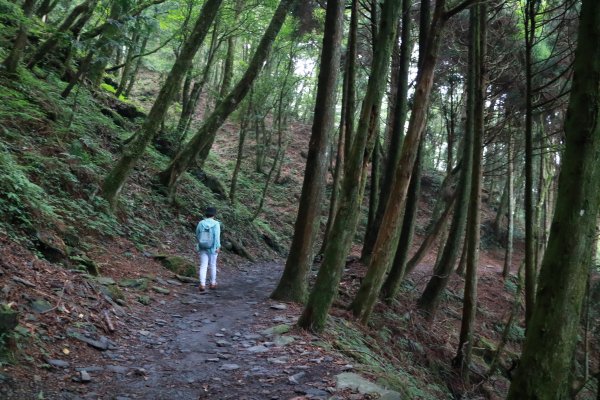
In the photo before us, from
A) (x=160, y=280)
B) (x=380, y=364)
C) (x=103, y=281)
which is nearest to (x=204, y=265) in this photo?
(x=160, y=280)

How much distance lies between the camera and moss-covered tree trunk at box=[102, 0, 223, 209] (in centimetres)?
1055

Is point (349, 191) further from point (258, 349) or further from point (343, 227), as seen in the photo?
point (258, 349)

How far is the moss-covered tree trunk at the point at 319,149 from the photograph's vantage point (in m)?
8.30

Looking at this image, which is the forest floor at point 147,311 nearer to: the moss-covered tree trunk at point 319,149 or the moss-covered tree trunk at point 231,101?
the moss-covered tree trunk at point 231,101

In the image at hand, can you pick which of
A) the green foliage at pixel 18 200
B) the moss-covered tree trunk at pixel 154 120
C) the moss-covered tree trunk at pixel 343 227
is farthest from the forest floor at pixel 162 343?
the moss-covered tree trunk at pixel 154 120

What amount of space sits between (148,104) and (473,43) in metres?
23.6

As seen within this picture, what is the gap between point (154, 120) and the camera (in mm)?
10828

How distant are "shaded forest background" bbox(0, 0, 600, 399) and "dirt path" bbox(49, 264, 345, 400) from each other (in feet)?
1.92

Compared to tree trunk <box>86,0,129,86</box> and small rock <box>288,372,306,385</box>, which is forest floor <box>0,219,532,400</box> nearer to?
small rock <box>288,372,306,385</box>

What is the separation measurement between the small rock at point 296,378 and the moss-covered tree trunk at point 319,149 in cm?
314

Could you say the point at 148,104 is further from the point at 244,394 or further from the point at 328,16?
the point at 244,394

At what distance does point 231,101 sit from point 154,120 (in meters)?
3.77

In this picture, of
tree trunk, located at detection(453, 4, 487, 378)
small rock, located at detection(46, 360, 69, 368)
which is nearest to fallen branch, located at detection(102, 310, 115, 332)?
small rock, located at detection(46, 360, 69, 368)

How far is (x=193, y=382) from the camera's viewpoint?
500 centimetres
